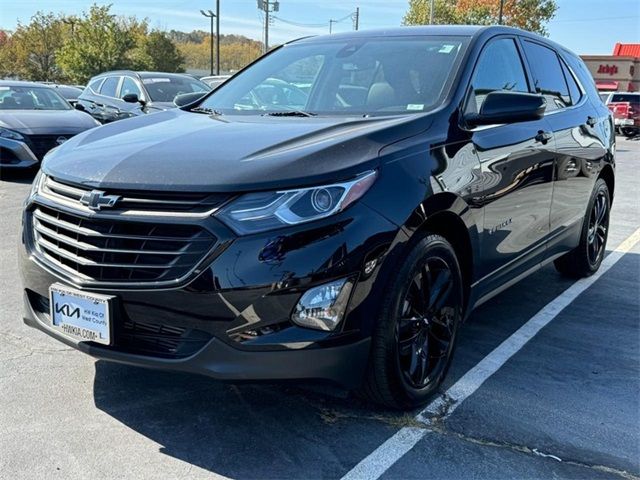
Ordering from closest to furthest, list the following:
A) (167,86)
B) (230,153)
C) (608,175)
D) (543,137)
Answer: (230,153)
(543,137)
(608,175)
(167,86)

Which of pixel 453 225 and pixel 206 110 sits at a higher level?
pixel 206 110

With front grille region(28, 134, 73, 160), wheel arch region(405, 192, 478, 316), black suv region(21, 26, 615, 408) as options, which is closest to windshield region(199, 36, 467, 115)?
black suv region(21, 26, 615, 408)

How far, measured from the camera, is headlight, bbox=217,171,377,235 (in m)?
2.39

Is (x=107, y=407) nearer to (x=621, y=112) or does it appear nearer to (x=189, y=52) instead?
(x=621, y=112)

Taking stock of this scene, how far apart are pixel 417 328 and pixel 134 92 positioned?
9.43 m

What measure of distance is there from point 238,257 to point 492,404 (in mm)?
1553

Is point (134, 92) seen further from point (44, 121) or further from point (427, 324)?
point (427, 324)

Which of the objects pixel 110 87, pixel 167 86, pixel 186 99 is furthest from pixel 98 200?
pixel 110 87

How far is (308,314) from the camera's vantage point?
7.99 feet

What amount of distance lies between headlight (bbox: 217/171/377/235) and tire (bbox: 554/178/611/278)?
3.23 meters

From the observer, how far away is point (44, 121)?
9.52 meters

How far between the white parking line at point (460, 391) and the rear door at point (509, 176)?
41cm

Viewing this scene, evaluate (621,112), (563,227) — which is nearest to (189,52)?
(621,112)

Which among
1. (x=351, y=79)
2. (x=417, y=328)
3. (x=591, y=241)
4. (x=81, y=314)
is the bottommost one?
(x=591, y=241)
